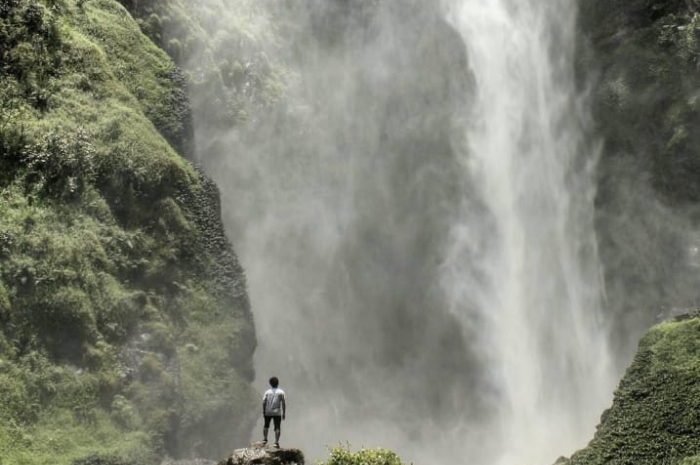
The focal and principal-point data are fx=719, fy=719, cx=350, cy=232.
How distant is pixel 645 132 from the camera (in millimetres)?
36188

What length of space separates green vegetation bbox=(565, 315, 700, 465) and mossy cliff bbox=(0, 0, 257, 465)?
13278 mm

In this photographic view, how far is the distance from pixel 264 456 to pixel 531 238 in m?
25.2

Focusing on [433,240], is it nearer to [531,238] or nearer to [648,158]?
[531,238]

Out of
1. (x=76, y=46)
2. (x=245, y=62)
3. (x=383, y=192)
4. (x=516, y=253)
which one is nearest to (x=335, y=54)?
(x=245, y=62)

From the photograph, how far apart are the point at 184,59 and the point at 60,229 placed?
16.7 m

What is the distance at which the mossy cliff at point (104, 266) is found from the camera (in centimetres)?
2092

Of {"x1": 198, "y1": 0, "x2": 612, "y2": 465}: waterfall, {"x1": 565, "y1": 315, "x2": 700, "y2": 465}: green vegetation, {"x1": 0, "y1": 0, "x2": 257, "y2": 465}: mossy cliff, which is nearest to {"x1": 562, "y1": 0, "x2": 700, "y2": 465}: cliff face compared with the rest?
{"x1": 198, "y1": 0, "x2": 612, "y2": 465}: waterfall

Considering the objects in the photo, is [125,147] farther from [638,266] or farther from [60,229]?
[638,266]

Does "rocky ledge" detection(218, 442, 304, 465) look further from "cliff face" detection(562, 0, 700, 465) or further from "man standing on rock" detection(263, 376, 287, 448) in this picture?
"cliff face" detection(562, 0, 700, 465)

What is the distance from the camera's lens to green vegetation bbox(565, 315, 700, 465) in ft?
61.3

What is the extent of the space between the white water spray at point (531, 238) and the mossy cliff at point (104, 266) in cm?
1408

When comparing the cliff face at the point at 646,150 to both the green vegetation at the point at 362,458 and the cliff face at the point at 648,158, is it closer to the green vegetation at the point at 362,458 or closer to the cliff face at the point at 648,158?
the cliff face at the point at 648,158

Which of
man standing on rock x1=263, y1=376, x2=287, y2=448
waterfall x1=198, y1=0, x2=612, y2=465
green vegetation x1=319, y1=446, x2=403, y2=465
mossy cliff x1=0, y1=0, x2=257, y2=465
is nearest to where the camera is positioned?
green vegetation x1=319, y1=446, x2=403, y2=465

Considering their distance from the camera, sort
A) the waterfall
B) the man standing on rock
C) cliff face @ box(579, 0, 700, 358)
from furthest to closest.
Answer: the waterfall → cliff face @ box(579, 0, 700, 358) → the man standing on rock
